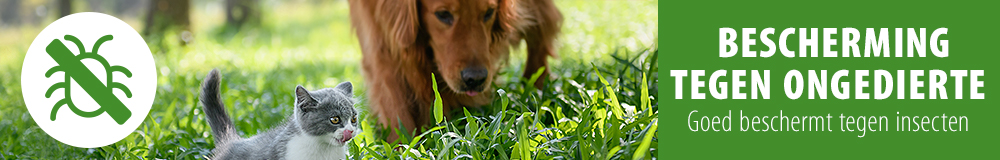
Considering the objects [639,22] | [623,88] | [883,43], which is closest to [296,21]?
[639,22]

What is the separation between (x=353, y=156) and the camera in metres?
2.52

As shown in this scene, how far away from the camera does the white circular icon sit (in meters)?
3.51

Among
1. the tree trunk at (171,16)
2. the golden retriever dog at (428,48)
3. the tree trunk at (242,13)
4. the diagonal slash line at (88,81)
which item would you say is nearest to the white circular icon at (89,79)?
the diagonal slash line at (88,81)

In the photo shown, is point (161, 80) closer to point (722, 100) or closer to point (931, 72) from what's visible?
point (722, 100)

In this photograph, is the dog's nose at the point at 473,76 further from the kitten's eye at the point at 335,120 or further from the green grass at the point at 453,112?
the kitten's eye at the point at 335,120

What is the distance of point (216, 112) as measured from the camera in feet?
9.58

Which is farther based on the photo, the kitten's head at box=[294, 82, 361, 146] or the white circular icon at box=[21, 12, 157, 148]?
the white circular icon at box=[21, 12, 157, 148]

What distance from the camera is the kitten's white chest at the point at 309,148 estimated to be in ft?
7.73

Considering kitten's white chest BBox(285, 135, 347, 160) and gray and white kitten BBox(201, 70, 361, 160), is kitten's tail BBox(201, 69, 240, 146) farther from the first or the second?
kitten's white chest BBox(285, 135, 347, 160)

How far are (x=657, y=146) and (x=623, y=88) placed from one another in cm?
114

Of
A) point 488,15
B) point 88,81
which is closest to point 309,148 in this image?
point 488,15

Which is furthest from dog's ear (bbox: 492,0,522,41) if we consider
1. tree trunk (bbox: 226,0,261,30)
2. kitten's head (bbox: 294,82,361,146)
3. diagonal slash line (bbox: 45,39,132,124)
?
tree trunk (bbox: 226,0,261,30)

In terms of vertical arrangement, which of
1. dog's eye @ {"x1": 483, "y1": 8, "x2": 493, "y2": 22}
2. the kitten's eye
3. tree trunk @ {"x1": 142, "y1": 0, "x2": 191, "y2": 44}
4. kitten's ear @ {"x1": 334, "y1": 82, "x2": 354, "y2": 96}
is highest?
dog's eye @ {"x1": 483, "y1": 8, "x2": 493, "y2": 22}

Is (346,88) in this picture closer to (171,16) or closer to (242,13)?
(171,16)
